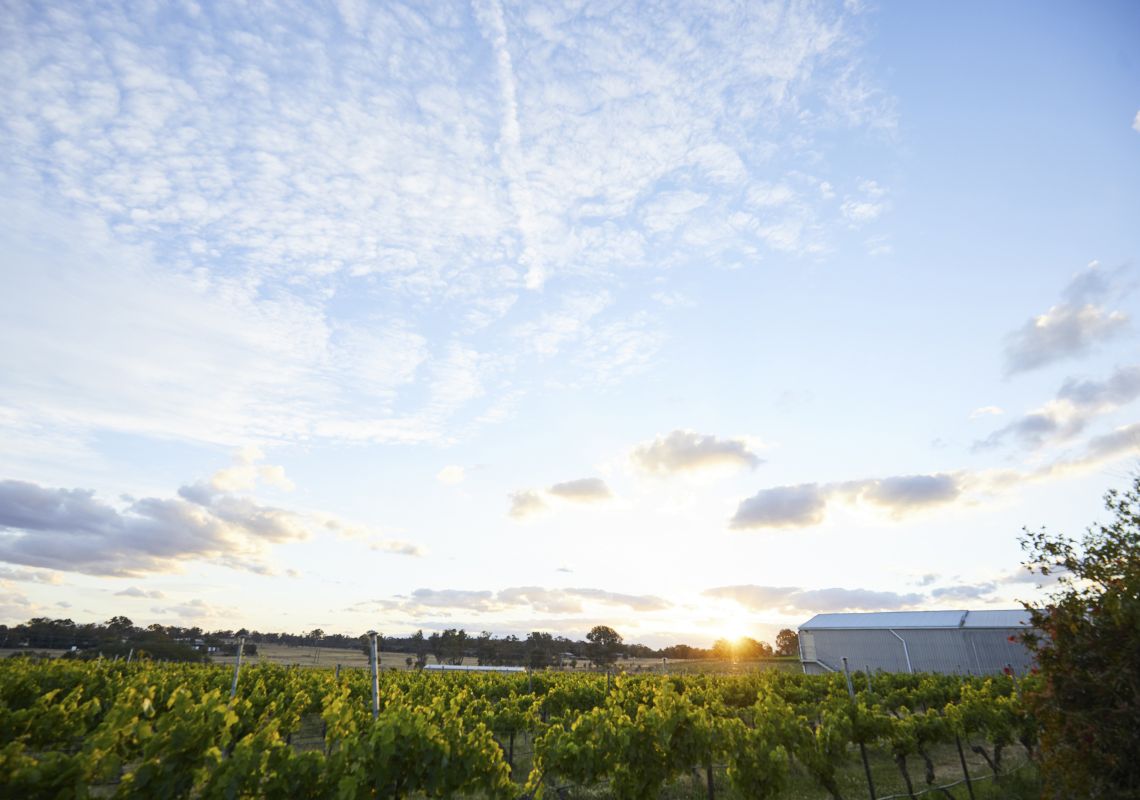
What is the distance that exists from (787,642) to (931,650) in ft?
268

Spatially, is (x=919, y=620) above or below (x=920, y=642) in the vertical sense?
above

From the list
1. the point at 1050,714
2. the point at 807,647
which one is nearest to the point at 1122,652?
the point at 1050,714

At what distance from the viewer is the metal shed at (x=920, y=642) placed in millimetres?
42719

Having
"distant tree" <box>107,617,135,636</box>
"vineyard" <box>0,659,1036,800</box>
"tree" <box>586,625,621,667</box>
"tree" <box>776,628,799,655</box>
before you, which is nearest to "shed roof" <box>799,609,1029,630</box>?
"vineyard" <box>0,659,1036,800</box>

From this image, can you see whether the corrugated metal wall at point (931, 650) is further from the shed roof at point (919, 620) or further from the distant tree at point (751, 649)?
the distant tree at point (751, 649)

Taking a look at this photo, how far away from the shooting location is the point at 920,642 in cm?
4622

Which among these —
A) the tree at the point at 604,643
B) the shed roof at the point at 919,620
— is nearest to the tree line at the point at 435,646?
the tree at the point at 604,643

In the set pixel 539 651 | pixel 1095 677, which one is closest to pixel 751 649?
pixel 539 651

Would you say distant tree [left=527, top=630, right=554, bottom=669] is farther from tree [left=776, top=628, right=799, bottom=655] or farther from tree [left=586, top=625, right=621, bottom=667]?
tree [left=776, top=628, right=799, bottom=655]

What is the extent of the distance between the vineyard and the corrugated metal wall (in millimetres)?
20933

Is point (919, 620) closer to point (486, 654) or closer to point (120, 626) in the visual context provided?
point (486, 654)

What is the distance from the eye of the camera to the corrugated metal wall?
4238 centimetres

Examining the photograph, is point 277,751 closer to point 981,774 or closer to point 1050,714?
point 1050,714

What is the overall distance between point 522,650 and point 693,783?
74.4 metres
